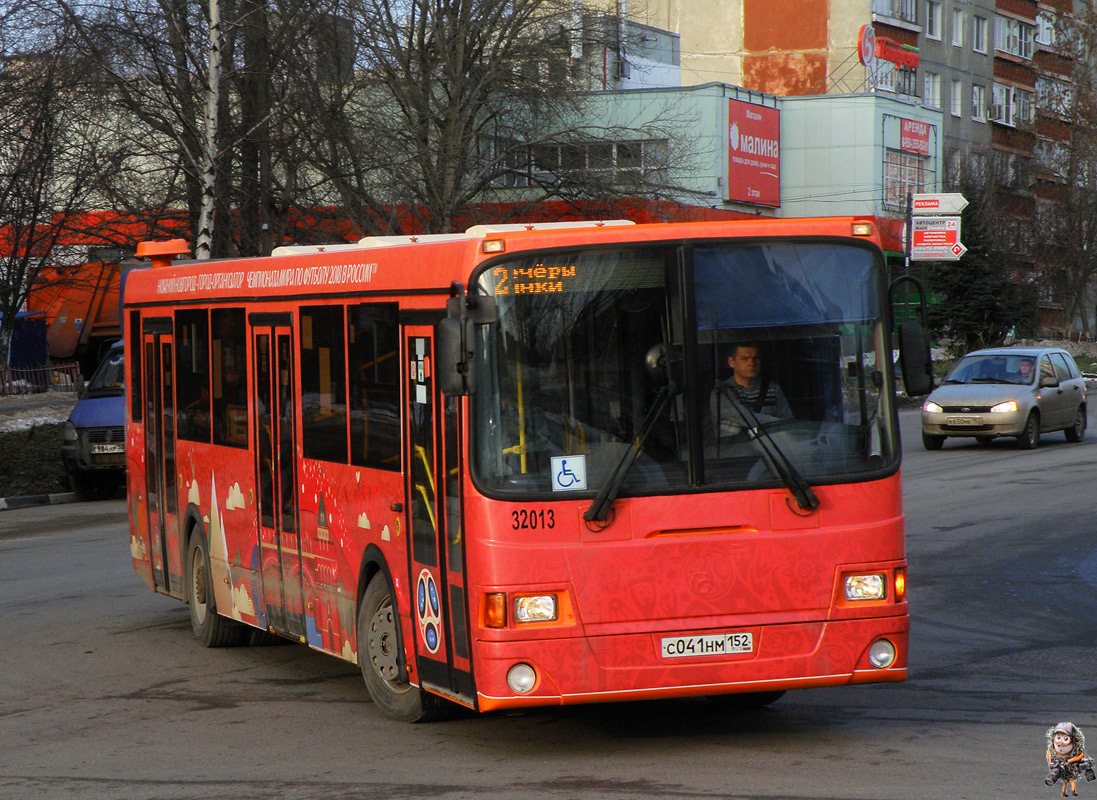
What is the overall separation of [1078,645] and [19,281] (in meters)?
27.4

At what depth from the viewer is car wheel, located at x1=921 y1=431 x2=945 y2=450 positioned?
1034 inches

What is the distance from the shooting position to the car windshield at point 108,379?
73.5 ft

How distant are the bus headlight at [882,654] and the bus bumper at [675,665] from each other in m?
0.01

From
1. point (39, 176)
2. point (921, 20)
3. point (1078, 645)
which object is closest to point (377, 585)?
point (1078, 645)

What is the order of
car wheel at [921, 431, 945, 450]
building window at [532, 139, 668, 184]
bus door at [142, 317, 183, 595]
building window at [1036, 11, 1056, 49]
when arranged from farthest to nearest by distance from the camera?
1. building window at [1036, 11, 1056, 49]
2. building window at [532, 139, 668, 184]
3. car wheel at [921, 431, 945, 450]
4. bus door at [142, 317, 183, 595]

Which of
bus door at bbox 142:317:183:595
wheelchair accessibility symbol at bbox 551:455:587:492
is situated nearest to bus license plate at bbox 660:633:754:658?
wheelchair accessibility symbol at bbox 551:455:587:492

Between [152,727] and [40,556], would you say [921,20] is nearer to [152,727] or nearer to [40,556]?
[40,556]

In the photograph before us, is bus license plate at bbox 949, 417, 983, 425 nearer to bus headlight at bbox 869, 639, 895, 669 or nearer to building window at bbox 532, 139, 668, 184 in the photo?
building window at bbox 532, 139, 668, 184

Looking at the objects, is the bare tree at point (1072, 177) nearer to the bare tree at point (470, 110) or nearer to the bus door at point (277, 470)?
the bare tree at point (470, 110)

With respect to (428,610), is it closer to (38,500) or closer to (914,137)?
(38,500)

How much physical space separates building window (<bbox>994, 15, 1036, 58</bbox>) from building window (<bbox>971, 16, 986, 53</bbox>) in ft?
3.26

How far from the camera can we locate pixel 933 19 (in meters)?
74.5

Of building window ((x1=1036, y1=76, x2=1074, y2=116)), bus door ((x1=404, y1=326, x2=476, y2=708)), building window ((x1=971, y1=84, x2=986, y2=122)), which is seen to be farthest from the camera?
building window ((x1=1036, y1=76, x2=1074, y2=116))

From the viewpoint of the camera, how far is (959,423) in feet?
85.3
